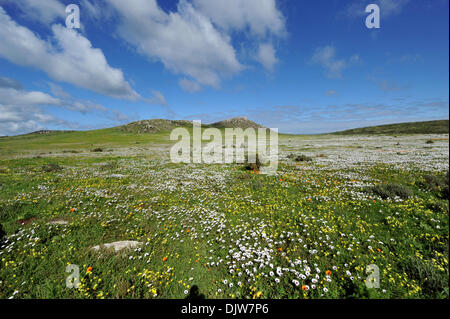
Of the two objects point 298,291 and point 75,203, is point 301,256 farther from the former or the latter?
point 75,203

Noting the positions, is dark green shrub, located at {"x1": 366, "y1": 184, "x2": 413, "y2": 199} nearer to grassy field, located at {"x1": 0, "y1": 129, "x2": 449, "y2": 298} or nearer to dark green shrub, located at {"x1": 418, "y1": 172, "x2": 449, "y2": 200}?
grassy field, located at {"x1": 0, "y1": 129, "x2": 449, "y2": 298}

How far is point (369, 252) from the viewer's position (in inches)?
237

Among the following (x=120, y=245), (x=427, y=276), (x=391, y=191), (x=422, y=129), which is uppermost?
(x=422, y=129)

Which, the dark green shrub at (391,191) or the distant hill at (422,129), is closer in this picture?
the dark green shrub at (391,191)

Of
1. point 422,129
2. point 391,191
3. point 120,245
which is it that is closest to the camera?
point 120,245

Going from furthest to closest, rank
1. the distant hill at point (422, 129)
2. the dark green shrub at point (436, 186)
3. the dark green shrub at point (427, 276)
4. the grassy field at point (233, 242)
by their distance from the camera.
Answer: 1. the distant hill at point (422, 129)
2. the dark green shrub at point (436, 186)
3. the grassy field at point (233, 242)
4. the dark green shrub at point (427, 276)

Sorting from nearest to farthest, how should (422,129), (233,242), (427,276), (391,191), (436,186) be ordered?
(427,276)
(233,242)
(391,191)
(436,186)
(422,129)

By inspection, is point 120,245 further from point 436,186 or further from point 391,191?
point 436,186

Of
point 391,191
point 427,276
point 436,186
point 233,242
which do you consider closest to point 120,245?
point 233,242

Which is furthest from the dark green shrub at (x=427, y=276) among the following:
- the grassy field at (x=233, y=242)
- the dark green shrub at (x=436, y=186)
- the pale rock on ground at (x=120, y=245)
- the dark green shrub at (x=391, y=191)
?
the pale rock on ground at (x=120, y=245)

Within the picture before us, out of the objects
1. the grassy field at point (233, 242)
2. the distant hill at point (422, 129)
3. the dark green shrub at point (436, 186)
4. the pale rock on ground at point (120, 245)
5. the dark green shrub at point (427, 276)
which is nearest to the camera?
the dark green shrub at point (427, 276)

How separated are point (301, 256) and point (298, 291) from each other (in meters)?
1.44

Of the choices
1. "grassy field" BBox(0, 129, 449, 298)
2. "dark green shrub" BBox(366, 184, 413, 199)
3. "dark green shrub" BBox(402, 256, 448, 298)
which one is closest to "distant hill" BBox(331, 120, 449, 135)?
"dark green shrub" BBox(366, 184, 413, 199)

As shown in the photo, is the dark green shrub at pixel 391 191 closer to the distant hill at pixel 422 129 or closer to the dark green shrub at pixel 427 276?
the dark green shrub at pixel 427 276
